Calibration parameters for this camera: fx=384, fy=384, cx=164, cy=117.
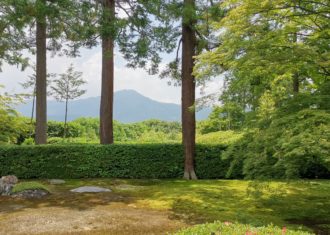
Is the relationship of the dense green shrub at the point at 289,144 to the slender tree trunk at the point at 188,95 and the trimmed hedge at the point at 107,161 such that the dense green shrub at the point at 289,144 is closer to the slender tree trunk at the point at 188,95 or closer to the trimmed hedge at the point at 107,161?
the slender tree trunk at the point at 188,95

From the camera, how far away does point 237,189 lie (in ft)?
40.0

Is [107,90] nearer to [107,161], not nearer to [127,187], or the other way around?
[107,161]

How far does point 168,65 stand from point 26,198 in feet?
26.2

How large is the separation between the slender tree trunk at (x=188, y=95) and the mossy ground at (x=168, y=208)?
6.13ft

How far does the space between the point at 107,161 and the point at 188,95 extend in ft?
13.1

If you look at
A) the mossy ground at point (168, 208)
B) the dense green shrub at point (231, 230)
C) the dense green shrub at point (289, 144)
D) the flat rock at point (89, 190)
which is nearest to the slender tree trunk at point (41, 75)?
the mossy ground at point (168, 208)

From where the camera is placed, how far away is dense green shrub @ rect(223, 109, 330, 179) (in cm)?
573

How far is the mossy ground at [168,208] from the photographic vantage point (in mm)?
7641

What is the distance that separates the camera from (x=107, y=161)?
14727mm

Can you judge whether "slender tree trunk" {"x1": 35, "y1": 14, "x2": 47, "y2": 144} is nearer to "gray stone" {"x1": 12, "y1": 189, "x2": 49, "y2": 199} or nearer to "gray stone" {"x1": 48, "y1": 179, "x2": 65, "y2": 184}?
"gray stone" {"x1": 48, "y1": 179, "x2": 65, "y2": 184}

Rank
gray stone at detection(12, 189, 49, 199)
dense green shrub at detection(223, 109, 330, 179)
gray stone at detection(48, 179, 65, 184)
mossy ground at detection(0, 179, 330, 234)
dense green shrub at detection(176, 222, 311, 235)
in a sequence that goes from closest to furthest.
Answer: dense green shrub at detection(176, 222, 311, 235) < dense green shrub at detection(223, 109, 330, 179) < mossy ground at detection(0, 179, 330, 234) < gray stone at detection(12, 189, 49, 199) < gray stone at detection(48, 179, 65, 184)

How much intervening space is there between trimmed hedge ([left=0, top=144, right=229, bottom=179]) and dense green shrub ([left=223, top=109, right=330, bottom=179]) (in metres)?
6.44

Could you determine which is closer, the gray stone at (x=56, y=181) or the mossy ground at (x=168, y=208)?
the mossy ground at (x=168, y=208)

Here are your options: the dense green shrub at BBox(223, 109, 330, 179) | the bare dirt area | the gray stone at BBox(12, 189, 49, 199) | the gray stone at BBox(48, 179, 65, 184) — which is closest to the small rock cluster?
the gray stone at BBox(12, 189, 49, 199)
